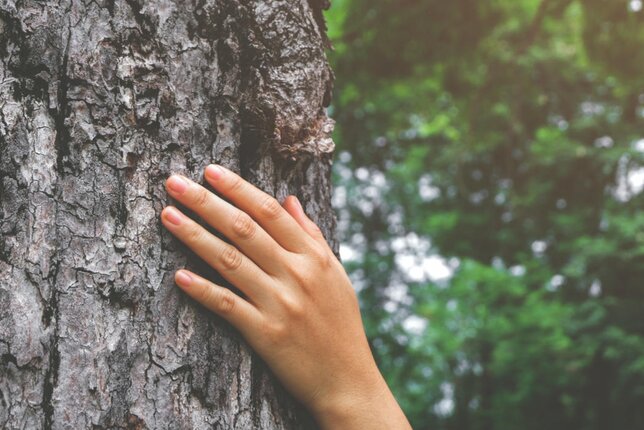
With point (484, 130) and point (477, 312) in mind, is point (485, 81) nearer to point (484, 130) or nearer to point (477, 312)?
point (484, 130)

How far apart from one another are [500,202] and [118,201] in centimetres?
1374

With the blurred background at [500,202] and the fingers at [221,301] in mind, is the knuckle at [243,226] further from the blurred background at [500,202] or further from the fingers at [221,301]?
the blurred background at [500,202]

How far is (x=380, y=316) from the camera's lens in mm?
12453

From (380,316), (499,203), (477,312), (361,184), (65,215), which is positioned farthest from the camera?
(361,184)

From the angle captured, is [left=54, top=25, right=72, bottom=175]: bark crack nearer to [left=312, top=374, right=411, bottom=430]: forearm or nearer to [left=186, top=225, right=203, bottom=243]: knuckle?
[left=186, top=225, right=203, bottom=243]: knuckle

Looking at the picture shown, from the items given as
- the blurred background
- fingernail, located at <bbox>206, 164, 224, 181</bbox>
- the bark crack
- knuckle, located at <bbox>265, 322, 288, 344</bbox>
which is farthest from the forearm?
the blurred background

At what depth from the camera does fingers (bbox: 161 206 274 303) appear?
1.20 m

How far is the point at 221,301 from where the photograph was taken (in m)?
1.21

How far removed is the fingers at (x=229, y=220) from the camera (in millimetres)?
1216

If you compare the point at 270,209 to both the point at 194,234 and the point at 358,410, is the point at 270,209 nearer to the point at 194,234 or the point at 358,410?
the point at 194,234

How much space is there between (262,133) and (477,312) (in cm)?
920

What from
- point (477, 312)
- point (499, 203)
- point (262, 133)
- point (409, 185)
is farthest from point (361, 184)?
point (262, 133)

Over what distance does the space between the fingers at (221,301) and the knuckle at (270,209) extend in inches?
6.8

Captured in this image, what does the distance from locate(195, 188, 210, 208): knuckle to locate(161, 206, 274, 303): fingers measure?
38 millimetres
